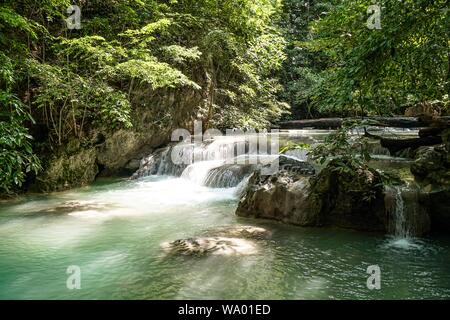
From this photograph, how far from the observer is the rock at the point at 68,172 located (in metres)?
10.8

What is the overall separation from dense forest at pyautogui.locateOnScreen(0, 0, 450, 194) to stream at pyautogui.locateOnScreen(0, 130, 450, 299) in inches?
53.8

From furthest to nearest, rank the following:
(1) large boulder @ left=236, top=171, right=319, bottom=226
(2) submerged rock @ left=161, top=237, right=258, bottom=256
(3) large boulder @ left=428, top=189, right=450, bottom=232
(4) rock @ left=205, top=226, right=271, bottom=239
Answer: (1) large boulder @ left=236, top=171, right=319, bottom=226 < (3) large boulder @ left=428, top=189, right=450, bottom=232 < (4) rock @ left=205, top=226, right=271, bottom=239 < (2) submerged rock @ left=161, top=237, right=258, bottom=256

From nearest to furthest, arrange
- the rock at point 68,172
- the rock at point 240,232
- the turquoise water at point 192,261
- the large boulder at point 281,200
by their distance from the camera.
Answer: the turquoise water at point 192,261
the rock at point 240,232
the large boulder at point 281,200
the rock at point 68,172

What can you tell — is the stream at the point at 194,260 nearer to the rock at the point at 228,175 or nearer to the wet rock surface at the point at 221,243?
the wet rock surface at the point at 221,243

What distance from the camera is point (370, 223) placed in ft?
21.9

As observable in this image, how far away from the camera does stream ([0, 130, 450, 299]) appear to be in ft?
14.5

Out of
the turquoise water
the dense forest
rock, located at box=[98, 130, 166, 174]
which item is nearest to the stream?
the turquoise water

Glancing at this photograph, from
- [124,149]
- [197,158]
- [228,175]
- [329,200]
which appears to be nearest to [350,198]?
[329,200]

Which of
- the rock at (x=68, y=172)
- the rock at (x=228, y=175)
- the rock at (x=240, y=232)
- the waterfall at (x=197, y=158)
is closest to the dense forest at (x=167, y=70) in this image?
the rock at (x=68, y=172)

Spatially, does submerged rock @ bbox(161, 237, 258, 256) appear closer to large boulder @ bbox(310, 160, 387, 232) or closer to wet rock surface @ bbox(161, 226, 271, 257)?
wet rock surface @ bbox(161, 226, 271, 257)

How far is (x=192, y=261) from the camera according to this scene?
17.1 ft

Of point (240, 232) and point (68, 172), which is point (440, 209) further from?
point (68, 172)

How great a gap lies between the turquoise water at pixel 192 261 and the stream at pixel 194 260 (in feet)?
0.05
